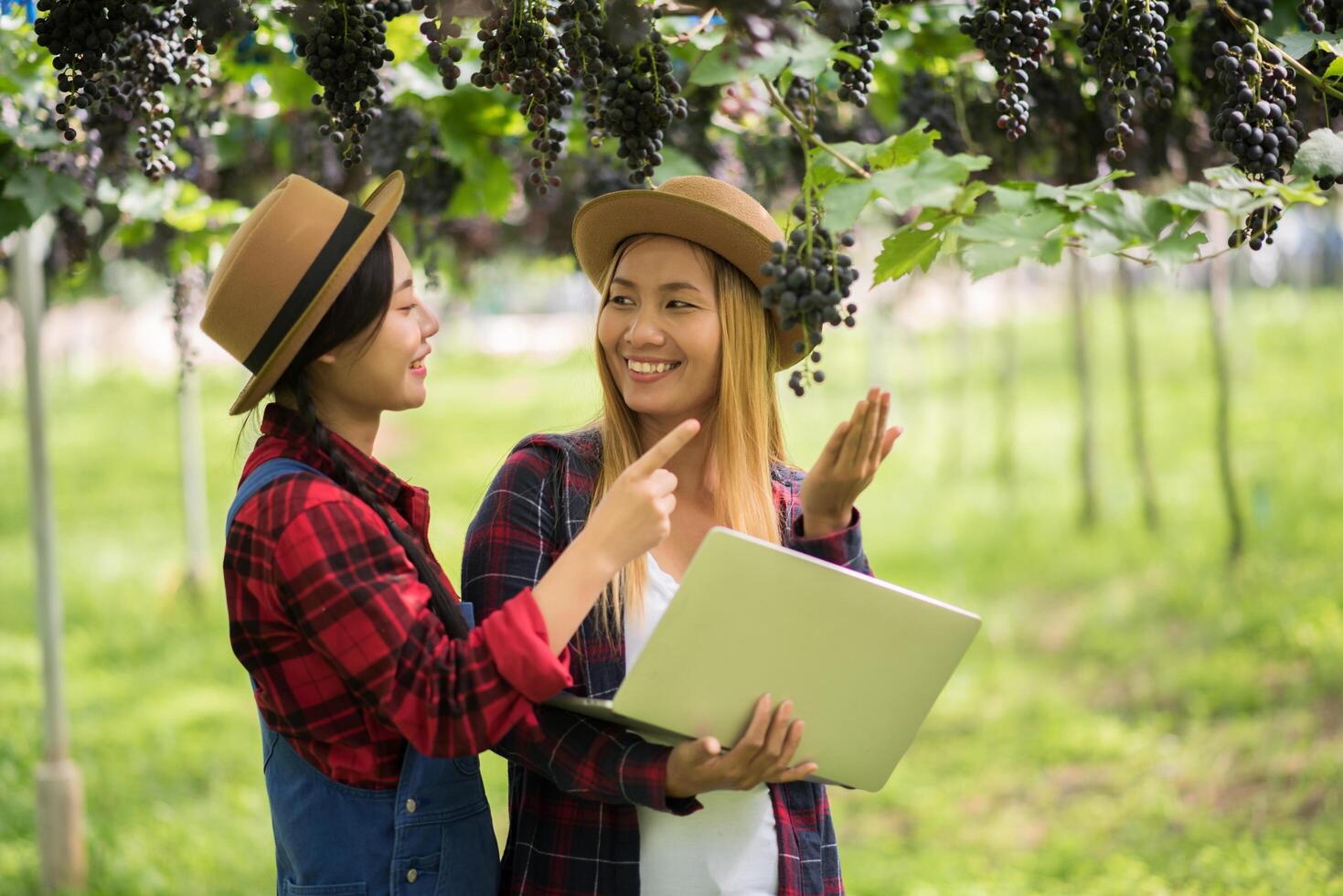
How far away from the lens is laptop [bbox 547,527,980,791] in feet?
5.19

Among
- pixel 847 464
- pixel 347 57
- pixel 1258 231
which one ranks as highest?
pixel 347 57

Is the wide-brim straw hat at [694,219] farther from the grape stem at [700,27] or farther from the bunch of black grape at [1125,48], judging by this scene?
the bunch of black grape at [1125,48]

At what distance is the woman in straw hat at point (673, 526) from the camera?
1774mm

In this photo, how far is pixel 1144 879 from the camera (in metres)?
4.30

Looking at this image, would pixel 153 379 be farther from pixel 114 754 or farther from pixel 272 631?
pixel 272 631

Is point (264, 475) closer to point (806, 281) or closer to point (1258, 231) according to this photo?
point (806, 281)

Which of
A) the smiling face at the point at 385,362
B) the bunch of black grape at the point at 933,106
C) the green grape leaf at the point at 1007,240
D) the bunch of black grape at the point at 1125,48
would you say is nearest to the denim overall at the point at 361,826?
the smiling face at the point at 385,362

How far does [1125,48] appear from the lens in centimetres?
196

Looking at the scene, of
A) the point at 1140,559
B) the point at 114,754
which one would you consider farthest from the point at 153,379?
the point at 1140,559

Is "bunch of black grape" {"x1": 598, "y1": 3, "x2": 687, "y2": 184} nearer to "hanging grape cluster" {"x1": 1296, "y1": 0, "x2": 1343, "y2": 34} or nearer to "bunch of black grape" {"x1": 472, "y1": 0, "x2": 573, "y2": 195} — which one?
"bunch of black grape" {"x1": 472, "y1": 0, "x2": 573, "y2": 195}

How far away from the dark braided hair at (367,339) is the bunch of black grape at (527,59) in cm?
38

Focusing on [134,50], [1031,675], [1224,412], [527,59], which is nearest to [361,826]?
[527,59]

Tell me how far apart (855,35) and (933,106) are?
45.8 inches

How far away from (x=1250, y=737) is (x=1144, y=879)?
4.10 ft
